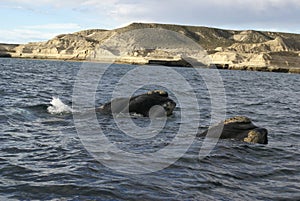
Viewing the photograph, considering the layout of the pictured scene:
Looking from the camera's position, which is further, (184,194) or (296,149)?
(296,149)

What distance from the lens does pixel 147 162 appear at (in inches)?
352

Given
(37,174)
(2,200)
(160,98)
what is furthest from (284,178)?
(160,98)

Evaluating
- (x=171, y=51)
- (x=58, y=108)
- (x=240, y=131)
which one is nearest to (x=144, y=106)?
(x=58, y=108)

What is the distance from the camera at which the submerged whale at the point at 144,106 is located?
16828 mm

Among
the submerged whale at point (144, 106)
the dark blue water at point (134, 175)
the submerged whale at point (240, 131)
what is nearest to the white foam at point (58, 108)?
the submerged whale at point (144, 106)

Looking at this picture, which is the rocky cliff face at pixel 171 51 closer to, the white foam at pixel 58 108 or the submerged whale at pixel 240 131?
the white foam at pixel 58 108

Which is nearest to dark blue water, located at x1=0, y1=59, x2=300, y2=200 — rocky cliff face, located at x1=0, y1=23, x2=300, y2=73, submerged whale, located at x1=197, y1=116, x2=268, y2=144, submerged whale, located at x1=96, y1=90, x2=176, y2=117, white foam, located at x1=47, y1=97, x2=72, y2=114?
submerged whale, located at x1=197, y1=116, x2=268, y2=144

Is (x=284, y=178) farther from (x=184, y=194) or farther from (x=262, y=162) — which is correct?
(x=184, y=194)

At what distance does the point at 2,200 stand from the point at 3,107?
11.1 metres

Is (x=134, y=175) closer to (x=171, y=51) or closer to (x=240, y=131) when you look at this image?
(x=240, y=131)

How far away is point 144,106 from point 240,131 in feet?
17.8

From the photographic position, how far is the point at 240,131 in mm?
12680

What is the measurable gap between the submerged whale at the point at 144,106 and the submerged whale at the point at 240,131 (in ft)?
14.3

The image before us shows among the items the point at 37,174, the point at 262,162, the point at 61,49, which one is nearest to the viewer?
the point at 37,174
